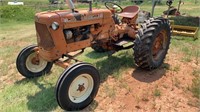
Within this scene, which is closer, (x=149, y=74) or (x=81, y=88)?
(x=81, y=88)

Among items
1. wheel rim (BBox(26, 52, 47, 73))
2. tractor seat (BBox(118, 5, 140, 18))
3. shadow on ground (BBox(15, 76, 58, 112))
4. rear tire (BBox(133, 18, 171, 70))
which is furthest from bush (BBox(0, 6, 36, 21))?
rear tire (BBox(133, 18, 171, 70))

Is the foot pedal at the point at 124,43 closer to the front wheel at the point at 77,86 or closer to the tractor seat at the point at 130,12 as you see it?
the tractor seat at the point at 130,12

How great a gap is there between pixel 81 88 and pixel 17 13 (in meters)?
12.7

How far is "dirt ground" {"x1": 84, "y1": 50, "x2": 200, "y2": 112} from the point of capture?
12.7ft

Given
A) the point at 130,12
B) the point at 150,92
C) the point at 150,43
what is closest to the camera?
the point at 150,92

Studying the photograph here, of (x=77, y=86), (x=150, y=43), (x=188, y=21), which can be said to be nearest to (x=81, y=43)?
(x=77, y=86)

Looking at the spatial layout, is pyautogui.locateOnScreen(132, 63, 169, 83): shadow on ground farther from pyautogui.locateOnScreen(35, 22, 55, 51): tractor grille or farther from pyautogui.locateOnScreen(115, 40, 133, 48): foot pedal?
pyautogui.locateOnScreen(35, 22, 55, 51): tractor grille

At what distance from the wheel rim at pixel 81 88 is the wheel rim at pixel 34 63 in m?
1.46

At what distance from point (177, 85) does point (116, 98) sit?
1288 millimetres

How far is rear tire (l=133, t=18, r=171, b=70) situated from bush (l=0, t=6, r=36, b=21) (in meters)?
11.4

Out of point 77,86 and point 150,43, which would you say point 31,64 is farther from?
point 150,43

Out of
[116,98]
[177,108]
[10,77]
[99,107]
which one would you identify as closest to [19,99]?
[10,77]

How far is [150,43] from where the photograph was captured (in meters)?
4.79

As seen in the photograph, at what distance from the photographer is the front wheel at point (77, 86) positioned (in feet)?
11.4
